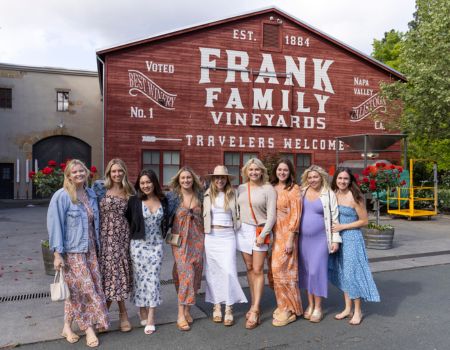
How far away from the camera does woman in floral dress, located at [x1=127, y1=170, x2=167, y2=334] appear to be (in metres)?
4.71

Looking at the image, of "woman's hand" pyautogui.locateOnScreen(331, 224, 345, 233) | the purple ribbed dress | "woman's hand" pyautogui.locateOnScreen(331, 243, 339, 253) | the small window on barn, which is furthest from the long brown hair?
the small window on barn

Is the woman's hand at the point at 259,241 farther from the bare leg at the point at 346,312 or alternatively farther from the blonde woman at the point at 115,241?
the blonde woman at the point at 115,241

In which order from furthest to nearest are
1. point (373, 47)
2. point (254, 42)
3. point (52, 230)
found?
point (373, 47) → point (254, 42) → point (52, 230)

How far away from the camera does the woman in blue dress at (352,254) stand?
512 cm

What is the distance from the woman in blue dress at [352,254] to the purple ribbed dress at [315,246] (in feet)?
0.75

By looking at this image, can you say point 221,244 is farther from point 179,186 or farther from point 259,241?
point 179,186

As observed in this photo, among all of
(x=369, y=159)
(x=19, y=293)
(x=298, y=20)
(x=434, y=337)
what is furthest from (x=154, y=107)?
(x=434, y=337)

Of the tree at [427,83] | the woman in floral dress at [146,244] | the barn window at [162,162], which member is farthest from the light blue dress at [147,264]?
the tree at [427,83]

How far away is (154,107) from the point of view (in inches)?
691

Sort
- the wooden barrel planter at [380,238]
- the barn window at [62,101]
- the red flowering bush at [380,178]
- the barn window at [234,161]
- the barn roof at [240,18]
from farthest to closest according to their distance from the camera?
1. the barn window at [62,101]
2. the barn window at [234,161]
3. the barn roof at [240,18]
4. the red flowering bush at [380,178]
5. the wooden barrel planter at [380,238]

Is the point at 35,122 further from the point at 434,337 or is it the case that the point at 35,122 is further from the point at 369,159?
the point at 434,337

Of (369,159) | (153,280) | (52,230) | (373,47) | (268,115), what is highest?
(373,47)

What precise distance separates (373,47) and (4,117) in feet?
95.0

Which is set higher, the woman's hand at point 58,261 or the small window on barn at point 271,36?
the small window on barn at point 271,36
